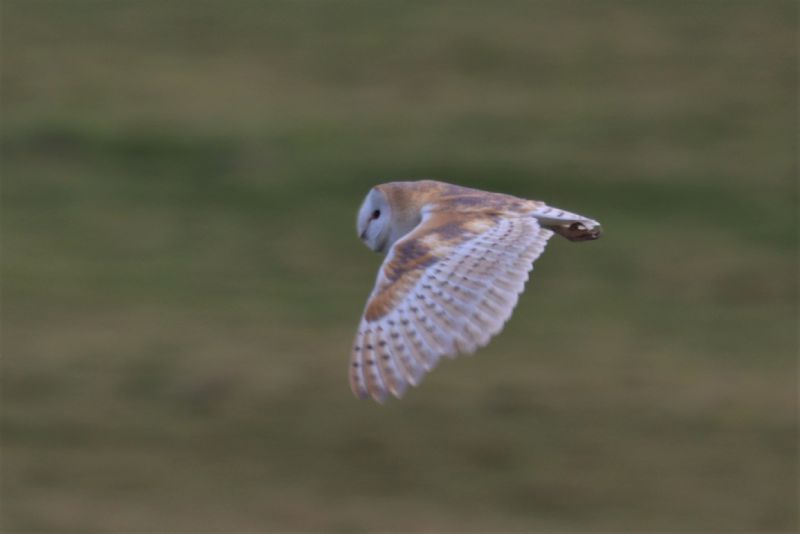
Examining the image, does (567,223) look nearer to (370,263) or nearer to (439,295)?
(439,295)

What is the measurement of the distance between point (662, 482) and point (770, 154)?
25.5 feet

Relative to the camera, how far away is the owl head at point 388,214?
6.07m

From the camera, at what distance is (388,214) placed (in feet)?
20.2

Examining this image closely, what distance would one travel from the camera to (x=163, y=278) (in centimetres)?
1697

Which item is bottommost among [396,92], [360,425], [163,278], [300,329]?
[360,425]

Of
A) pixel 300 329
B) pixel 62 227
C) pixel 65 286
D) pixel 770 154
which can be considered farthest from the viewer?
pixel 770 154

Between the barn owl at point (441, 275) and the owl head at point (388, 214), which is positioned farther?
the owl head at point (388, 214)

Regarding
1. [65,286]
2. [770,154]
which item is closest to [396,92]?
[770,154]

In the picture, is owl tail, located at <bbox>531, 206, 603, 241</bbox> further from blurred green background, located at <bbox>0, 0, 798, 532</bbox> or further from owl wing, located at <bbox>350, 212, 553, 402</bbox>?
blurred green background, located at <bbox>0, 0, 798, 532</bbox>

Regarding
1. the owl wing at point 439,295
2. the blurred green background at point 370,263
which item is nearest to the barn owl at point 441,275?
the owl wing at point 439,295

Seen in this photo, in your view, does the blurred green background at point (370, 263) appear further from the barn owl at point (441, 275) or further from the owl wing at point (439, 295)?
the owl wing at point (439, 295)

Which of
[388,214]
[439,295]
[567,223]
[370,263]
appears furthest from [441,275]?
[370,263]

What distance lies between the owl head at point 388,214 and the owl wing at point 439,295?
0.37 meters

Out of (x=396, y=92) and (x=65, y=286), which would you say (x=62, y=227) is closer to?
(x=65, y=286)
